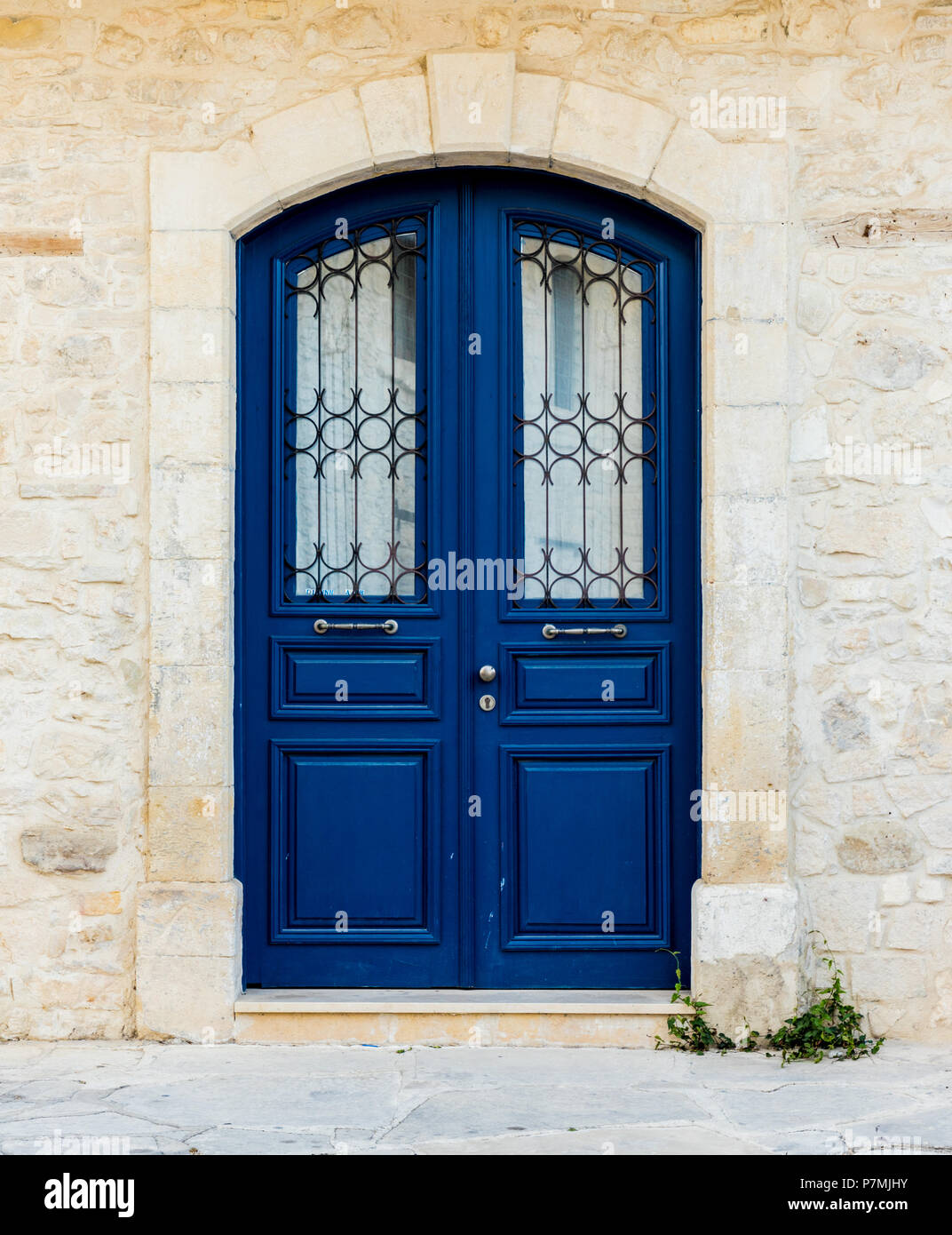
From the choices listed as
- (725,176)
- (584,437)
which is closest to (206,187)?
(584,437)

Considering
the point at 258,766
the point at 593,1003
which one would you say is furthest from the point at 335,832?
the point at 593,1003

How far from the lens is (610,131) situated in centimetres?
405

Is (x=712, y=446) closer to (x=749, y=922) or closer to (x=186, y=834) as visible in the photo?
(x=749, y=922)

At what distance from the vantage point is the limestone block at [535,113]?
13.3 ft

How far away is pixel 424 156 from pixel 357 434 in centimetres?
99

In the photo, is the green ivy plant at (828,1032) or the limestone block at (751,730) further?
the limestone block at (751,730)

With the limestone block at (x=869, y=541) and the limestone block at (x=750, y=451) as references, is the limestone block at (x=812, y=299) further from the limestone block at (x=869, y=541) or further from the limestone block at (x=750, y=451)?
the limestone block at (x=869, y=541)

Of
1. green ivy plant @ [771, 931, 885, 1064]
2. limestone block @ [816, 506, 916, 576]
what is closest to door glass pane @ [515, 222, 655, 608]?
limestone block @ [816, 506, 916, 576]

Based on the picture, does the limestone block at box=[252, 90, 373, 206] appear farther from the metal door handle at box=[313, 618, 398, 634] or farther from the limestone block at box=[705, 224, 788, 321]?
the metal door handle at box=[313, 618, 398, 634]

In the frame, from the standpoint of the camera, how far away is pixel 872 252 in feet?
13.4

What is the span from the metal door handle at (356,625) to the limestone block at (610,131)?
68.5 inches

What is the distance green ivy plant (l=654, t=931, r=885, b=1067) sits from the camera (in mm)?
3900

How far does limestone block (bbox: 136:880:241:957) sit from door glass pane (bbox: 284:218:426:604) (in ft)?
3.59

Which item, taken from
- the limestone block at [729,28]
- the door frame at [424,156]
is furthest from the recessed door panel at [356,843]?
the limestone block at [729,28]
